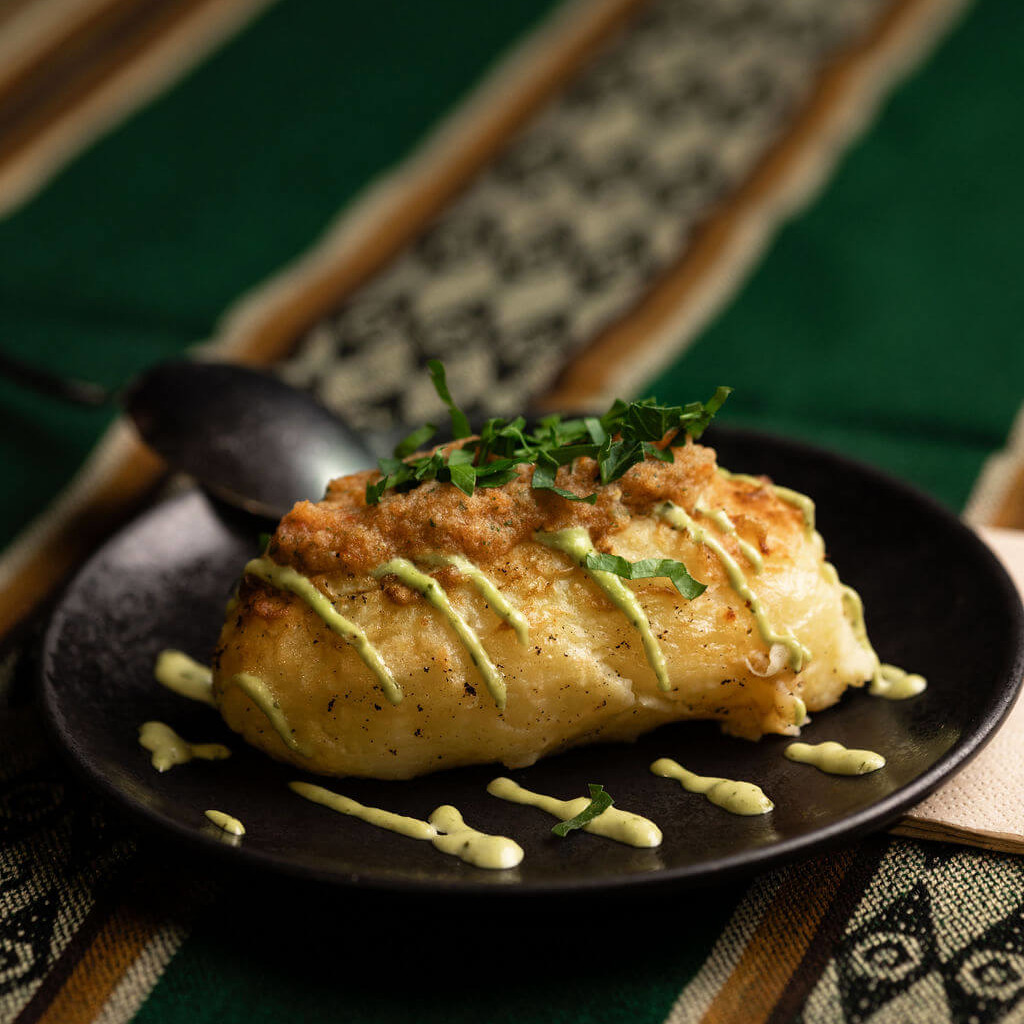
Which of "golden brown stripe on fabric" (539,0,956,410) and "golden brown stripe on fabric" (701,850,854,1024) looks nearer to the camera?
"golden brown stripe on fabric" (701,850,854,1024)

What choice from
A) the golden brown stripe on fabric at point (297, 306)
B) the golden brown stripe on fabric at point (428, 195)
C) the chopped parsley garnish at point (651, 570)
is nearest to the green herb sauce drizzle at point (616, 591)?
the chopped parsley garnish at point (651, 570)

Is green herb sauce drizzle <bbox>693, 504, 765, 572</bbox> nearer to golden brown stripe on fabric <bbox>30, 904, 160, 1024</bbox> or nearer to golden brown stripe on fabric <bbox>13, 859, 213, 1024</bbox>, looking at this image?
golden brown stripe on fabric <bbox>13, 859, 213, 1024</bbox>

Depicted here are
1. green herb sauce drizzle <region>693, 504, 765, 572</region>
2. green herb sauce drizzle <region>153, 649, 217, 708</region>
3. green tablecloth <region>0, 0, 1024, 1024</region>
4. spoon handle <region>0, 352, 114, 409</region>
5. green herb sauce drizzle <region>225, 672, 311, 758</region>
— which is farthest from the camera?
spoon handle <region>0, 352, 114, 409</region>

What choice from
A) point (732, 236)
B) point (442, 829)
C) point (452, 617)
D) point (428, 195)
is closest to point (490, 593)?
point (452, 617)

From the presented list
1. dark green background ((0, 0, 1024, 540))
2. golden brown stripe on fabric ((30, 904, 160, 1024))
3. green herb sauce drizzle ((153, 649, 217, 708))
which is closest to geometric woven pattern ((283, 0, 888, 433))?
dark green background ((0, 0, 1024, 540))

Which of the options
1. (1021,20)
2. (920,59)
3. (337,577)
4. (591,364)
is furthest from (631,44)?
(337,577)

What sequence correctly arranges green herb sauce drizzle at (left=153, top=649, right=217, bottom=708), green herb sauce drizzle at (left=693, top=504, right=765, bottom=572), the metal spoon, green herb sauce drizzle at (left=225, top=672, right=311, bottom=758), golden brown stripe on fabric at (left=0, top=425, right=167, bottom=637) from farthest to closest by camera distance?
golden brown stripe on fabric at (left=0, top=425, right=167, bottom=637) → the metal spoon → green herb sauce drizzle at (left=153, top=649, right=217, bottom=708) → green herb sauce drizzle at (left=693, top=504, right=765, bottom=572) → green herb sauce drizzle at (left=225, top=672, right=311, bottom=758)

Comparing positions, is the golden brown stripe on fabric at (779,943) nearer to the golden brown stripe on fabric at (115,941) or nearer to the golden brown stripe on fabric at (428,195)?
the golden brown stripe on fabric at (115,941)

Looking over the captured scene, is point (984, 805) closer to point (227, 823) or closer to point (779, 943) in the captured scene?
point (779, 943)
